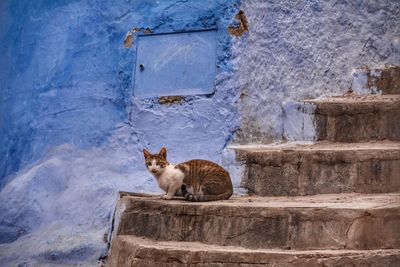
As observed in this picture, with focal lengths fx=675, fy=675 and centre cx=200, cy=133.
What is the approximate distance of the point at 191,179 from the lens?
16.8 feet

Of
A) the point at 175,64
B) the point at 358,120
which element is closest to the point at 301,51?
the point at 358,120

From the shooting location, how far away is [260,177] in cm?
545

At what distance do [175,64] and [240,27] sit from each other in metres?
0.67

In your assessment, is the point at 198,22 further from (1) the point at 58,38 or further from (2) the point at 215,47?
(1) the point at 58,38

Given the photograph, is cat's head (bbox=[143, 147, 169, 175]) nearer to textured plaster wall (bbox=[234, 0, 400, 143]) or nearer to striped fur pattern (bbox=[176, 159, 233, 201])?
striped fur pattern (bbox=[176, 159, 233, 201])

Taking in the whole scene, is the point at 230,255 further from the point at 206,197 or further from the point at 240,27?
the point at 240,27

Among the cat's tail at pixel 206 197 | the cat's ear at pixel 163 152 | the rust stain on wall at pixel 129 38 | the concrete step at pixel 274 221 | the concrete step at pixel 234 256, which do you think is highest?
the rust stain on wall at pixel 129 38

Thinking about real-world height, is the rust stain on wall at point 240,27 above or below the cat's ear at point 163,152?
above

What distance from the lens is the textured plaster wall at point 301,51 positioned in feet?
19.3

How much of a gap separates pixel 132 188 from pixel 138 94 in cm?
88

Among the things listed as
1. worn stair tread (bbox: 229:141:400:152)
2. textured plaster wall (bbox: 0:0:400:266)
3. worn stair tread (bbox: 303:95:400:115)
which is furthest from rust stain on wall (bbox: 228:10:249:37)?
worn stair tread (bbox: 229:141:400:152)

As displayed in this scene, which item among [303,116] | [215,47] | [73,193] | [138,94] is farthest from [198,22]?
[73,193]

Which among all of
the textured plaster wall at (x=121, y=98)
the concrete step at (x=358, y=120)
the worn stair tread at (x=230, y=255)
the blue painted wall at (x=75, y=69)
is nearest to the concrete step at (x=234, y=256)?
the worn stair tread at (x=230, y=255)

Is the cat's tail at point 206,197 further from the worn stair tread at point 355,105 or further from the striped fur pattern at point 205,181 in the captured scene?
Answer: the worn stair tread at point 355,105
